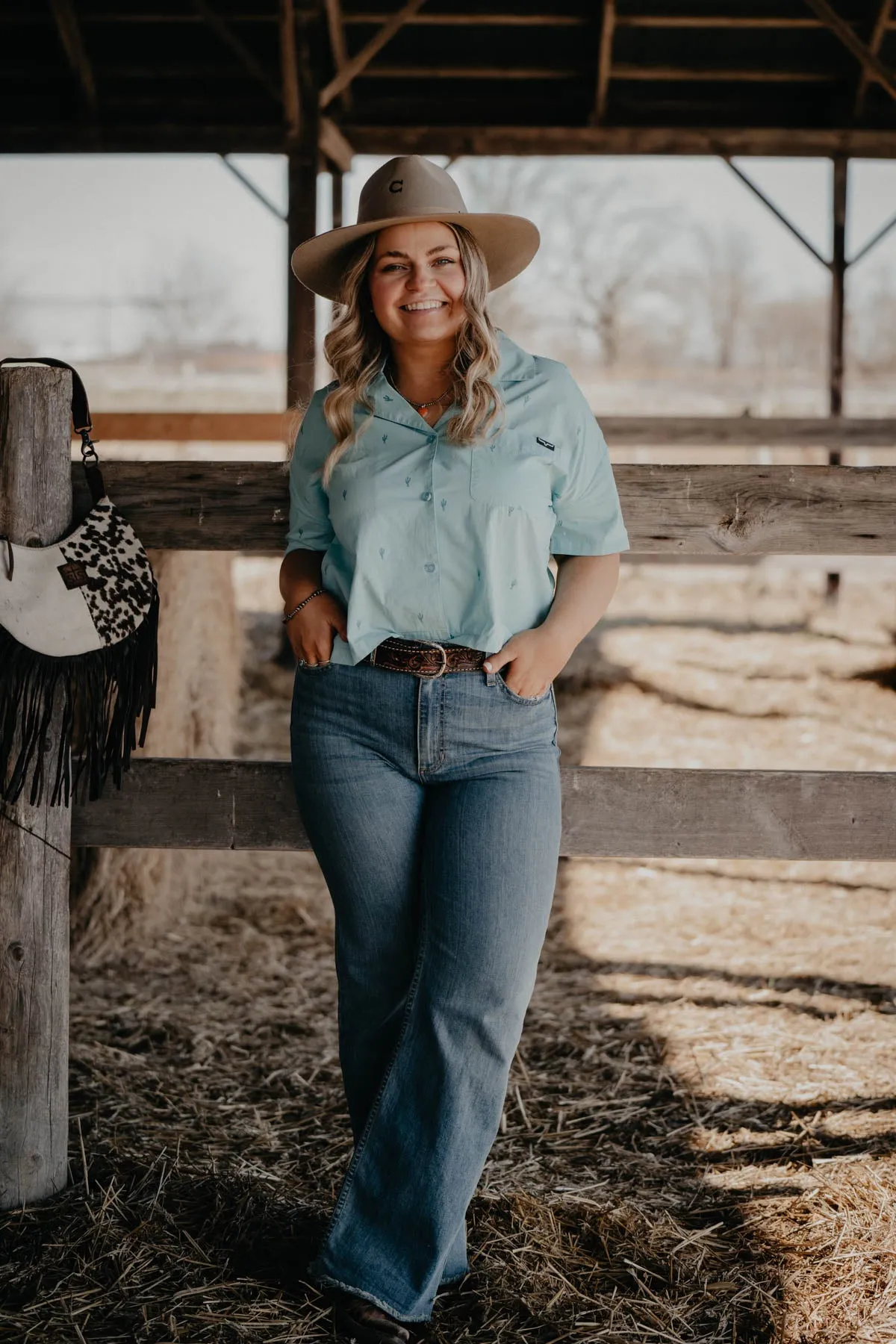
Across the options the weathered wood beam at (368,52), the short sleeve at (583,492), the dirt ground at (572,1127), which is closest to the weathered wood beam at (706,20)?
the weathered wood beam at (368,52)

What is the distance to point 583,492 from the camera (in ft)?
6.93

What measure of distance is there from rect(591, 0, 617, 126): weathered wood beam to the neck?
19.9 ft

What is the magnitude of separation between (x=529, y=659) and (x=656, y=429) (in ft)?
23.5

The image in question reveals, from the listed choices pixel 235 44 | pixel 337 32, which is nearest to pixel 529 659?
pixel 235 44

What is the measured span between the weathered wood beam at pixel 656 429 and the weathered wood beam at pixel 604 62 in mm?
1944

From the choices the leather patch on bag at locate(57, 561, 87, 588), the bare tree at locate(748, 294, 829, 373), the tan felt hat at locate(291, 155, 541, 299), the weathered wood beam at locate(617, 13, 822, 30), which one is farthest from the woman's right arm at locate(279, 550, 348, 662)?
the bare tree at locate(748, 294, 829, 373)

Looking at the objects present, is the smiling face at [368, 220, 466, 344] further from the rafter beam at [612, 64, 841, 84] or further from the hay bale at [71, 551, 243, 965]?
the rafter beam at [612, 64, 841, 84]

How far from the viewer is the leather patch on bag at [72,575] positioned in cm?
234

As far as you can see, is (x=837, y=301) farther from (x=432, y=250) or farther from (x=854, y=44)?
(x=432, y=250)

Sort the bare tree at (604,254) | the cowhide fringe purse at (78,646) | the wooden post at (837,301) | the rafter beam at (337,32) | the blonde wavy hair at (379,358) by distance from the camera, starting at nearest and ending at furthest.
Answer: the blonde wavy hair at (379,358) → the cowhide fringe purse at (78,646) → the rafter beam at (337,32) → the wooden post at (837,301) → the bare tree at (604,254)

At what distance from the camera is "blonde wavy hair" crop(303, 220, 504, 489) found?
200 cm

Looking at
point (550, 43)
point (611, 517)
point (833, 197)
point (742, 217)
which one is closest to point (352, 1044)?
point (611, 517)

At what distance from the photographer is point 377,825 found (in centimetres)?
209

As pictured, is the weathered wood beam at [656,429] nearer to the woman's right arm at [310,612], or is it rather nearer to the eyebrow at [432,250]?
the woman's right arm at [310,612]
